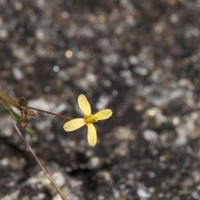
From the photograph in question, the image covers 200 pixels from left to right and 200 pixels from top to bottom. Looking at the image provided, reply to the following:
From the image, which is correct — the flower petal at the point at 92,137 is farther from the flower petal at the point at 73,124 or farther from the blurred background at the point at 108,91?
the blurred background at the point at 108,91

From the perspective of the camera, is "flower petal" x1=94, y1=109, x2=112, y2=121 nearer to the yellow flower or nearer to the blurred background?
the yellow flower

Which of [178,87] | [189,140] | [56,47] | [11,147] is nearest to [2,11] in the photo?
[56,47]

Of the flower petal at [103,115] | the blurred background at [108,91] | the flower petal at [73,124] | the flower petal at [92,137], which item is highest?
the blurred background at [108,91]

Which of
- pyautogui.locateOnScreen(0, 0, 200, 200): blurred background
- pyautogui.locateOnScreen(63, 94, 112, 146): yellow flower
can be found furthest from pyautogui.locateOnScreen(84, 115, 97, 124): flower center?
pyautogui.locateOnScreen(0, 0, 200, 200): blurred background

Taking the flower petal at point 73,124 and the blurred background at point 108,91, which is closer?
the flower petal at point 73,124

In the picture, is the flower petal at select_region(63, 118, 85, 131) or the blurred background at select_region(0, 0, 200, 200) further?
the blurred background at select_region(0, 0, 200, 200)

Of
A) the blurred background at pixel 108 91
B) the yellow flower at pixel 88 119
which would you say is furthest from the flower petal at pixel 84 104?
the blurred background at pixel 108 91

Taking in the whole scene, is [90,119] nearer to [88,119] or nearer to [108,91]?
[88,119]

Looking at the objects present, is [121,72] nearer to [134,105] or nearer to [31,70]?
[134,105]

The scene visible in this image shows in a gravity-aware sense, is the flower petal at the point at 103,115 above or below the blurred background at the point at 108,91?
below
